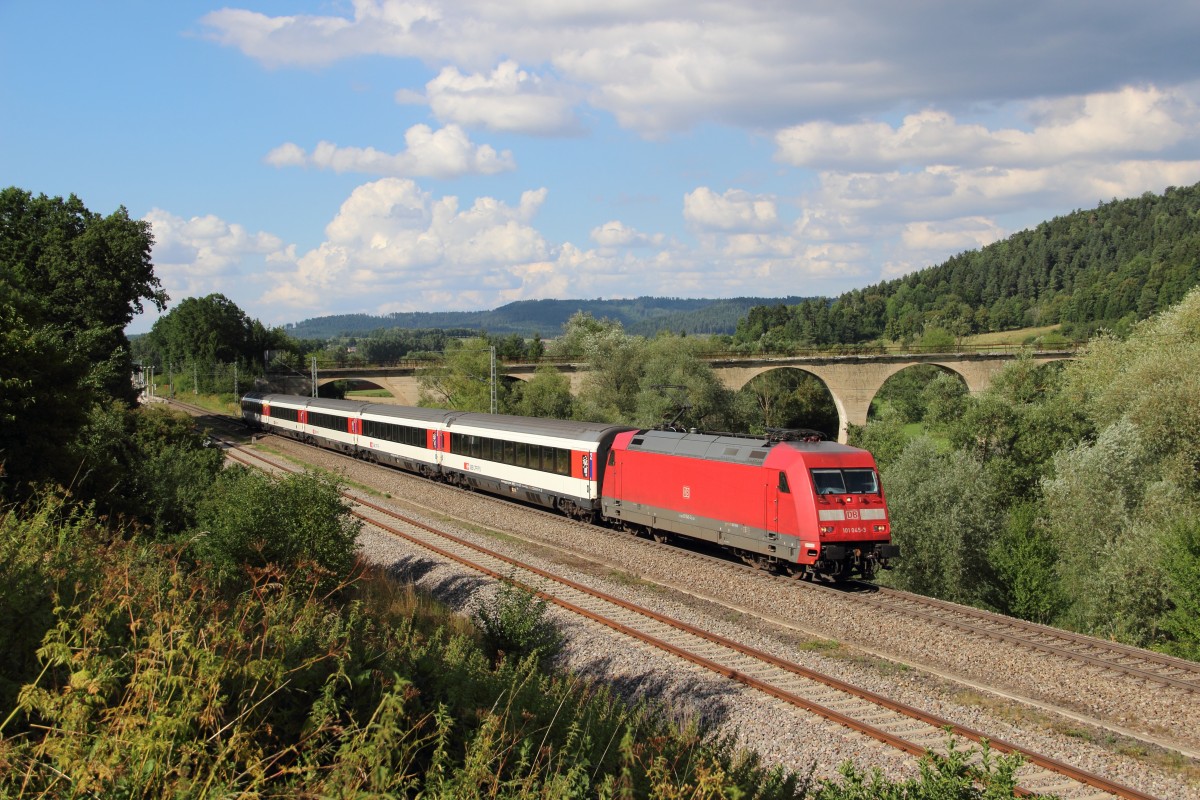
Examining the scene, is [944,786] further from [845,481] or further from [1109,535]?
[1109,535]

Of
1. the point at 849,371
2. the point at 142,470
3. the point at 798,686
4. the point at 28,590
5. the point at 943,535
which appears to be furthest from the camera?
the point at 849,371

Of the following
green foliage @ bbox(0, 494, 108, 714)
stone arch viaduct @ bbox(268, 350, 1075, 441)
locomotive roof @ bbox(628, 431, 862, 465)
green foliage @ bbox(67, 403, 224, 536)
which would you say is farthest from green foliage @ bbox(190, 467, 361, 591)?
stone arch viaduct @ bbox(268, 350, 1075, 441)

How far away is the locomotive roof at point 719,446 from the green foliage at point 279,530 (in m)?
8.09

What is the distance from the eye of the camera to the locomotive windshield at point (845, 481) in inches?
674

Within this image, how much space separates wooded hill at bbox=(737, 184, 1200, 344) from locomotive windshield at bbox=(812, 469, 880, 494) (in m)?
128

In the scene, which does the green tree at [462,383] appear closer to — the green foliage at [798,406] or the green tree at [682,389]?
the green tree at [682,389]

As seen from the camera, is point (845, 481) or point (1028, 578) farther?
point (1028, 578)

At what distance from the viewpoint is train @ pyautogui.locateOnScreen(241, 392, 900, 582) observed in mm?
17234

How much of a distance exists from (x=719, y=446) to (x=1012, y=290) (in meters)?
184

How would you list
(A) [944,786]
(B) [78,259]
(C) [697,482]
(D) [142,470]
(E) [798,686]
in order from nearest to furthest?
(A) [944,786], (E) [798,686], (C) [697,482], (D) [142,470], (B) [78,259]

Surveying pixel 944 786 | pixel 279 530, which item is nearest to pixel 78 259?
pixel 279 530

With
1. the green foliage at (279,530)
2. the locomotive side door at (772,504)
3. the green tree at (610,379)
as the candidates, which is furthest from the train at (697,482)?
the green tree at (610,379)

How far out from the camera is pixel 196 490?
73.6ft

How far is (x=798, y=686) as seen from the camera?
11703 millimetres
